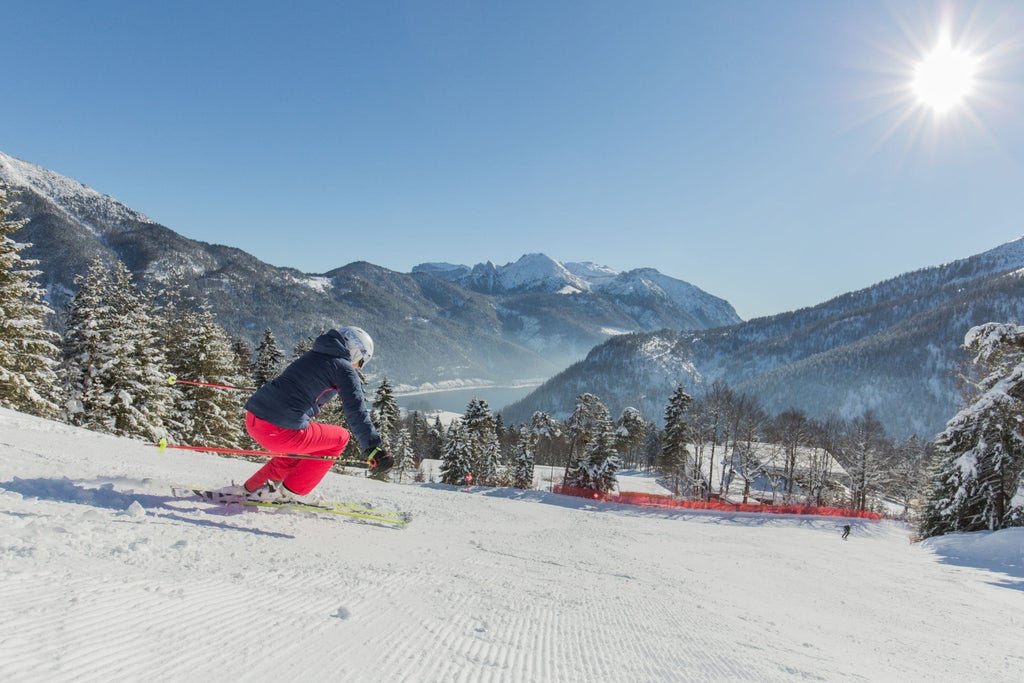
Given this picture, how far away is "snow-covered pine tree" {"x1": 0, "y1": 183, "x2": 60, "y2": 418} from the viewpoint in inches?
685

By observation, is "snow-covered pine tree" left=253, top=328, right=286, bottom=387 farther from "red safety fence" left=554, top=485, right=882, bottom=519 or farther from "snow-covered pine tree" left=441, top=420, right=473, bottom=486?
"red safety fence" left=554, top=485, right=882, bottom=519

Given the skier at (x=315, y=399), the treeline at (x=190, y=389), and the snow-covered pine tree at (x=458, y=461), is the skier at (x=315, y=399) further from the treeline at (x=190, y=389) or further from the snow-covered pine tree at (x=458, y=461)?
the snow-covered pine tree at (x=458, y=461)

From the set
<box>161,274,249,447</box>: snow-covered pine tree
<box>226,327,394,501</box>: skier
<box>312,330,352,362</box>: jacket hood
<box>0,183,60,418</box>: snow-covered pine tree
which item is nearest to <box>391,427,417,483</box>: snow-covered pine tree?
<box>161,274,249,447</box>: snow-covered pine tree

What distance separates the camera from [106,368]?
2052cm

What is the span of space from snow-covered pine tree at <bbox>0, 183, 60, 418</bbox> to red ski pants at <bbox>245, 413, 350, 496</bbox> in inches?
728

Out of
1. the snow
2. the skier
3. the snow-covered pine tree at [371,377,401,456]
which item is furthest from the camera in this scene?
the snow-covered pine tree at [371,377,401,456]

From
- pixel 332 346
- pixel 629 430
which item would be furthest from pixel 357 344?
pixel 629 430

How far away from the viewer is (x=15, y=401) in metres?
18.0

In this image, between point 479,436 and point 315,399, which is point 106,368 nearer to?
point 315,399

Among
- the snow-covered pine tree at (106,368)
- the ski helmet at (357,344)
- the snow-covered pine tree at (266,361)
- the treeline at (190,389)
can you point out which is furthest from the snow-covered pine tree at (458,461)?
the ski helmet at (357,344)

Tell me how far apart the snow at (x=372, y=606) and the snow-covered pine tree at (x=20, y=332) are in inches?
535

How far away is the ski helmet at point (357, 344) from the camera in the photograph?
5031 mm

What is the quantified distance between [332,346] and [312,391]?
48cm

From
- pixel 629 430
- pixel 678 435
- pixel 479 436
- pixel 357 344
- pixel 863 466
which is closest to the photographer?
pixel 357 344
